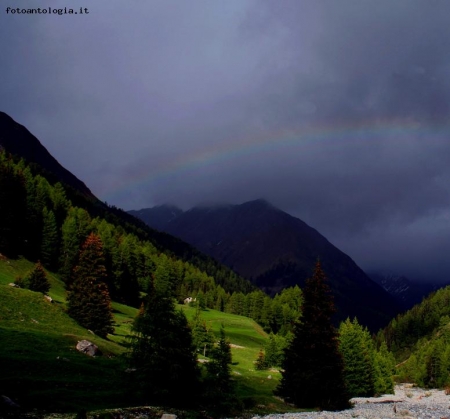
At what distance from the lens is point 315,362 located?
41281mm

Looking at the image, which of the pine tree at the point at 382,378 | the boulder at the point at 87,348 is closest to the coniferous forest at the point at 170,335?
the pine tree at the point at 382,378

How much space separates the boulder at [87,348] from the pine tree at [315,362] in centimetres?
2004

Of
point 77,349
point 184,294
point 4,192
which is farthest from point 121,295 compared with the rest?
point 77,349

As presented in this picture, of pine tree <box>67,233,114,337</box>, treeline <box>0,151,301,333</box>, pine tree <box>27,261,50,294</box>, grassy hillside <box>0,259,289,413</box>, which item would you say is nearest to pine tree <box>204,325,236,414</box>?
grassy hillside <box>0,259,289,413</box>

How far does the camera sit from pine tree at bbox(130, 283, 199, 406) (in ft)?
83.5

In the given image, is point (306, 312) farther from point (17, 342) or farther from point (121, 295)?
point (121, 295)

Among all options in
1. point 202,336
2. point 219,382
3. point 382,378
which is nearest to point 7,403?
point 219,382

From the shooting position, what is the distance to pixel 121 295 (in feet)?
373

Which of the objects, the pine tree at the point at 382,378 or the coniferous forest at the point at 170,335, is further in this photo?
the pine tree at the point at 382,378

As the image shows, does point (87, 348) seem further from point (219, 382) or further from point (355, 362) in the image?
point (355, 362)

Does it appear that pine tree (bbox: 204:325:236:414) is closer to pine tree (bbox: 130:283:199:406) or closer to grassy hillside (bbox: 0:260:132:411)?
pine tree (bbox: 130:283:199:406)

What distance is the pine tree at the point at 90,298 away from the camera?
51750mm

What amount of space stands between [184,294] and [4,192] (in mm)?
98356

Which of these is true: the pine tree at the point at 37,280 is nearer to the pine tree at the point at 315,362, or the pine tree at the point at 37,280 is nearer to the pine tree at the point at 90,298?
the pine tree at the point at 90,298
